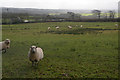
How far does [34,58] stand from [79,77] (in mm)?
3119

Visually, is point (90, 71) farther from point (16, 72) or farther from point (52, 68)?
point (16, 72)

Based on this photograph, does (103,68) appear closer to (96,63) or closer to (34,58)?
(96,63)

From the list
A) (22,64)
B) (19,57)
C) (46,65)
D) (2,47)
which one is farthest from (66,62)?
(2,47)

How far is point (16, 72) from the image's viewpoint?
8.38m

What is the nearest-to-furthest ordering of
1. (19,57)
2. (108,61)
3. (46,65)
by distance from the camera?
(46,65) → (108,61) → (19,57)

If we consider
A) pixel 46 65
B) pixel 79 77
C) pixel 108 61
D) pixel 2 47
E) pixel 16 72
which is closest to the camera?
pixel 79 77

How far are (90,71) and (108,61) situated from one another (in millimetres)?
2697

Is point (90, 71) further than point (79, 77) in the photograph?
Yes

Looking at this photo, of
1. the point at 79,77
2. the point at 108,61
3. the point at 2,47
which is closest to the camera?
the point at 79,77

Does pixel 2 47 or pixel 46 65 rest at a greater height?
pixel 2 47

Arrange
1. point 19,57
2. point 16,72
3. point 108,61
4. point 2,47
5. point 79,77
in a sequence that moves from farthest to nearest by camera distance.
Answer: point 2,47, point 19,57, point 108,61, point 16,72, point 79,77

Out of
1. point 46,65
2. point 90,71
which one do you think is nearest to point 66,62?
point 46,65

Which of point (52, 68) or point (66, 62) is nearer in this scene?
point (52, 68)

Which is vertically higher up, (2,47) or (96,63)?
(2,47)
